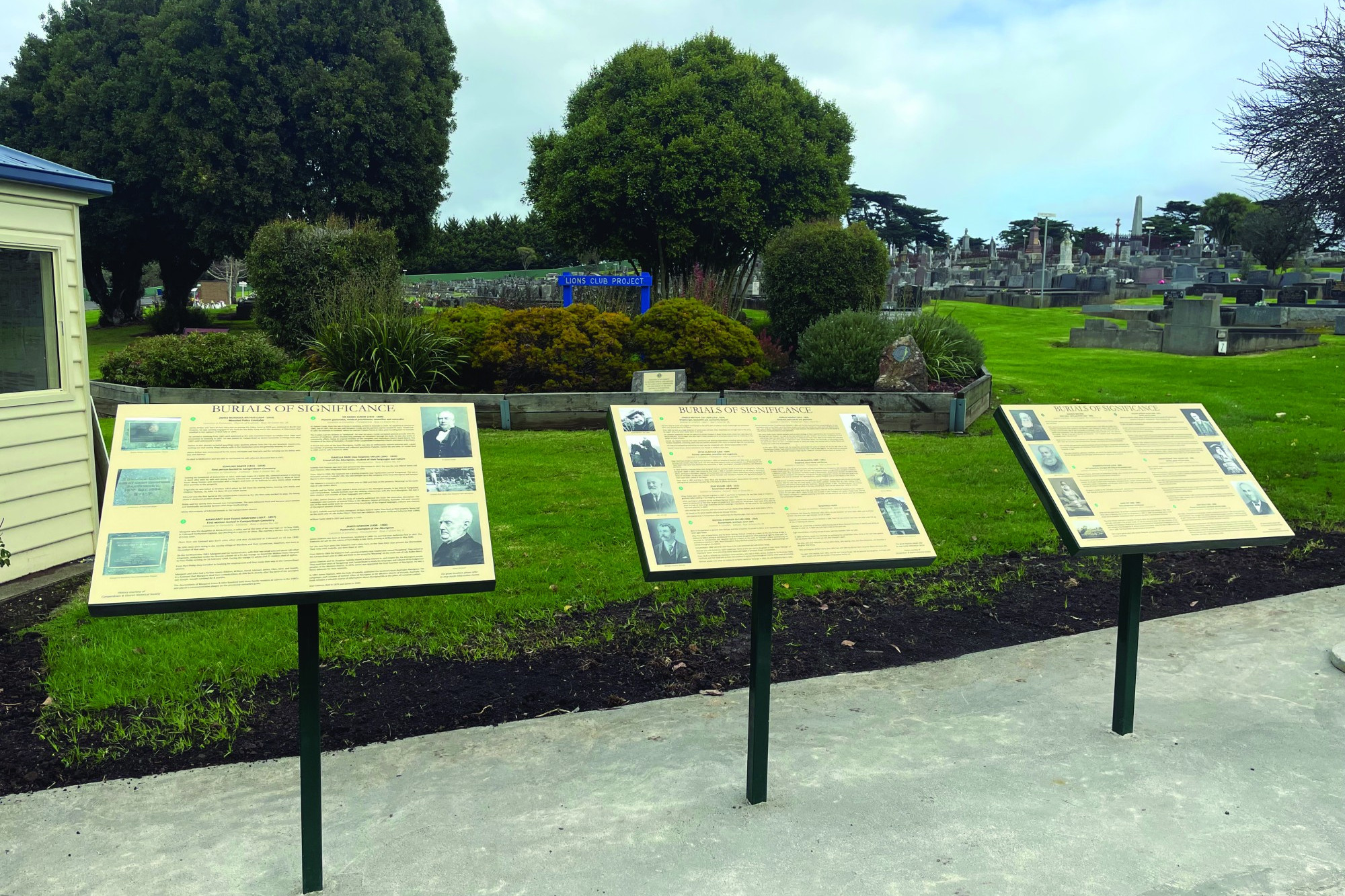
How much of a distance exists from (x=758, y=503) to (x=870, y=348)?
10257mm

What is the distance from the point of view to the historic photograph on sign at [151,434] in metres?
2.99

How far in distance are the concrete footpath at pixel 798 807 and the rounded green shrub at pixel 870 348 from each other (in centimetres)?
893

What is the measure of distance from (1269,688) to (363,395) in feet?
31.2

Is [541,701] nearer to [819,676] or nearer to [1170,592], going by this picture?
[819,676]

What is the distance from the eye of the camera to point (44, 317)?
649 centimetres

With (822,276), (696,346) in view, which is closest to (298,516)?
(696,346)

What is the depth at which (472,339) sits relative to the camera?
13.6 metres

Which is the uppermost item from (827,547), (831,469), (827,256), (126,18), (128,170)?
(126,18)

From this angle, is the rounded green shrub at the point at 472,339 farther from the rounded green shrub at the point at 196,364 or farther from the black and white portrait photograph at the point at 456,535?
the black and white portrait photograph at the point at 456,535

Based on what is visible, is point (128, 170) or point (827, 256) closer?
point (827, 256)

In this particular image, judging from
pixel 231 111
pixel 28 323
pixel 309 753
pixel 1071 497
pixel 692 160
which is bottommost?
pixel 309 753

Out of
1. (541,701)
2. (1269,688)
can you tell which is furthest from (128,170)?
(1269,688)

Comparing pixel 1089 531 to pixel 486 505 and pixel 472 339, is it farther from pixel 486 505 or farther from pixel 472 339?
pixel 472 339

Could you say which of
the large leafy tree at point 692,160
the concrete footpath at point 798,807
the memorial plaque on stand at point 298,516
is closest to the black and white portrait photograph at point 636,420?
the memorial plaque on stand at point 298,516
